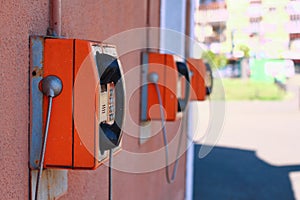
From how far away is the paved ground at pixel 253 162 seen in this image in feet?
17.8

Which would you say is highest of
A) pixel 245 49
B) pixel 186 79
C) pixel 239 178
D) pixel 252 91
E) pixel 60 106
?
pixel 245 49

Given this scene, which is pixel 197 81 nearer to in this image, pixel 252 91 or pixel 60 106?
pixel 60 106

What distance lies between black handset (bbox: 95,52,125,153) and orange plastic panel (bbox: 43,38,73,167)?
0.25ft

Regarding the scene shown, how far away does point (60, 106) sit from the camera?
3.82ft

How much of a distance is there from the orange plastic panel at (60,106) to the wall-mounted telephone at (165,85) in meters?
0.98

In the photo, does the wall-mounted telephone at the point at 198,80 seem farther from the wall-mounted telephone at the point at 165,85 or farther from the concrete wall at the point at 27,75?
the concrete wall at the point at 27,75

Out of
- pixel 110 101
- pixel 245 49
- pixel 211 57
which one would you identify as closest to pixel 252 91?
pixel 211 57

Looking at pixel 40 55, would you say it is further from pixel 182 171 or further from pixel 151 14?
pixel 182 171

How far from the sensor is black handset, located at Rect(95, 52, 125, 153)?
1.20 m

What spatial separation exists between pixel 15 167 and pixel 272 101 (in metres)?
12.9

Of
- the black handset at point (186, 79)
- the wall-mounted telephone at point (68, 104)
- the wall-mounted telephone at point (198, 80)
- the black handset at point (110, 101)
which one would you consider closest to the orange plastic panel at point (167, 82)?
the black handset at point (186, 79)

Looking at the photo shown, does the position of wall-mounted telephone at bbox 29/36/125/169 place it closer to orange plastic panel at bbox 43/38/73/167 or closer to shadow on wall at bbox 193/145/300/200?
orange plastic panel at bbox 43/38/73/167

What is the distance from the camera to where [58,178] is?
1335 mm

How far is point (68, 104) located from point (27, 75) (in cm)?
12
